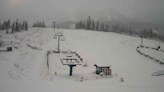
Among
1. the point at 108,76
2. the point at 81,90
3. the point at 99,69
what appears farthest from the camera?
Answer: the point at 99,69

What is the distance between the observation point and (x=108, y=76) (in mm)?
21000

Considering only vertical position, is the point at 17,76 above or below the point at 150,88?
above

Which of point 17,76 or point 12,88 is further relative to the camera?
point 17,76

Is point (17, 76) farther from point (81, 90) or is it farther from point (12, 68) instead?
point (81, 90)

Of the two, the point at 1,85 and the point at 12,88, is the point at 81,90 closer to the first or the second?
the point at 12,88

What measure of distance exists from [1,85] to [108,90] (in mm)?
12950

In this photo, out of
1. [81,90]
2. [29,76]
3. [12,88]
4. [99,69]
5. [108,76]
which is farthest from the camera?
[99,69]

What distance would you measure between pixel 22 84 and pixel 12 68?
5476mm

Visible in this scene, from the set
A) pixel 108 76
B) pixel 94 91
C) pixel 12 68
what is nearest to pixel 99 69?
pixel 108 76

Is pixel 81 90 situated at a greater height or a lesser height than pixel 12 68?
lesser

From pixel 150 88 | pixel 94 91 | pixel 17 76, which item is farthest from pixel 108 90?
pixel 17 76

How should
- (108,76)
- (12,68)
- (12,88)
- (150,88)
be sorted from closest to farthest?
(12,88) < (150,88) < (12,68) < (108,76)

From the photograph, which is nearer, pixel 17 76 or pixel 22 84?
pixel 22 84

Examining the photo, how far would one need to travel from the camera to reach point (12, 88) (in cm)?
1382
